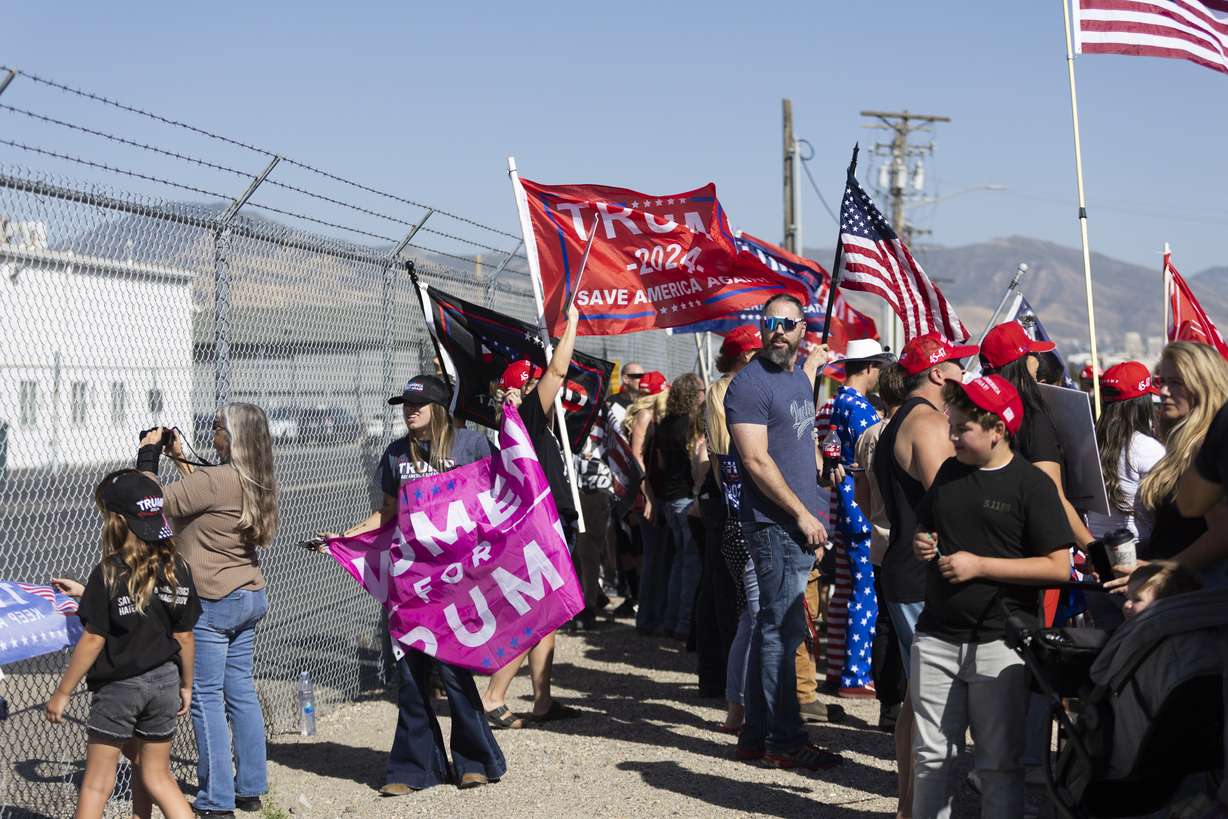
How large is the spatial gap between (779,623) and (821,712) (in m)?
1.57

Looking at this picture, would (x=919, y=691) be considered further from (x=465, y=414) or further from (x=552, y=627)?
(x=465, y=414)

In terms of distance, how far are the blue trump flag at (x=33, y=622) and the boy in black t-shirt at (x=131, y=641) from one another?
87 mm

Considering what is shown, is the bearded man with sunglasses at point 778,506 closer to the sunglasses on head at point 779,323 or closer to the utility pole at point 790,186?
the sunglasses on head at point 779,323

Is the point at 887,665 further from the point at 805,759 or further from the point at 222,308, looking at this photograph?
the point at 222,308

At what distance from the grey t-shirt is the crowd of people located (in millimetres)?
14

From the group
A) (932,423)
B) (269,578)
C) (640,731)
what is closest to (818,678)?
(640,731)

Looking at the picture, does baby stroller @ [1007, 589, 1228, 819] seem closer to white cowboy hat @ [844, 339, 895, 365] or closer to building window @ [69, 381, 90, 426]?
white cowboy hat @ [844, 339, 895, 365]

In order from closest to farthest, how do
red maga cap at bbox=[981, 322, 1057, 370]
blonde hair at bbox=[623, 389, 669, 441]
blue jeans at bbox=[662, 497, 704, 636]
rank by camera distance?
red maga cap at bbox=[981, 322, 1057, 370] < blue jeans at bbox=[662, 497, 704, 636] < blonde hair at bbox=[623, 389, 669, 441]

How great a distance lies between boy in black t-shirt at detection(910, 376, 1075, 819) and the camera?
441cm

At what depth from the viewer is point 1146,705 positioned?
3691 mm

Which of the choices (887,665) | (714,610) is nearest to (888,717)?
(887,665)

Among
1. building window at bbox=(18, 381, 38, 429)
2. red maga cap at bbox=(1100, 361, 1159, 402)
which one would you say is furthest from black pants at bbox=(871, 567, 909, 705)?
building window at bbox=(18, 381, 38, 429)

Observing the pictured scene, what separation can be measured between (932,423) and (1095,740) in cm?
152

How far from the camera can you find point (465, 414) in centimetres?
773
